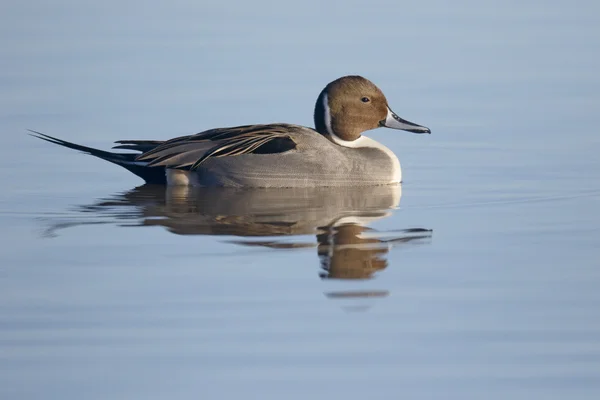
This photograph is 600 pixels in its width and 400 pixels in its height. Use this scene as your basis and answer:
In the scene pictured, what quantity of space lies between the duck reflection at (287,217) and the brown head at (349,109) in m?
0.70

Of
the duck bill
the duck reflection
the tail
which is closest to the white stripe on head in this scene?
the duck bill

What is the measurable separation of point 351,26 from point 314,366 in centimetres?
1212

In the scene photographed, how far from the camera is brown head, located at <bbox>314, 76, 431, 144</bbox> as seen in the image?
10.4 m

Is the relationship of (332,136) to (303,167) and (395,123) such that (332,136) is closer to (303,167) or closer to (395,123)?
(395,123)

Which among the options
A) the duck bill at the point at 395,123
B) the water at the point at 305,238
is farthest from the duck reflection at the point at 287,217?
the duck bill at the point at 395,123

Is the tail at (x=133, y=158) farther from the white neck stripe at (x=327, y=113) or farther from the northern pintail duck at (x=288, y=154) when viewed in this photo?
the white neck stripe at (x=327, y=113)

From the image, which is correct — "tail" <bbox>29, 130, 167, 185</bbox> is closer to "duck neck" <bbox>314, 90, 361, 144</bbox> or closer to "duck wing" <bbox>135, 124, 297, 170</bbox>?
"duck wing" <bbox>135, 124, 297, 170</bbox>

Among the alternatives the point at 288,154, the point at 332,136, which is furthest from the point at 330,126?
the point at 288,154

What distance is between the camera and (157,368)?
540 centimetres

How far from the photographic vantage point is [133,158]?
1043 centimetres

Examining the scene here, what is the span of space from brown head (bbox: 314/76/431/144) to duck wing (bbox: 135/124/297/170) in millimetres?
409

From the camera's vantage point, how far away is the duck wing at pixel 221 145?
1002cm

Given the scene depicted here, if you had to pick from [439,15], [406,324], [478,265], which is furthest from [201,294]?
[439,15]

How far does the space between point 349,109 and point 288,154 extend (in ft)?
2.52
